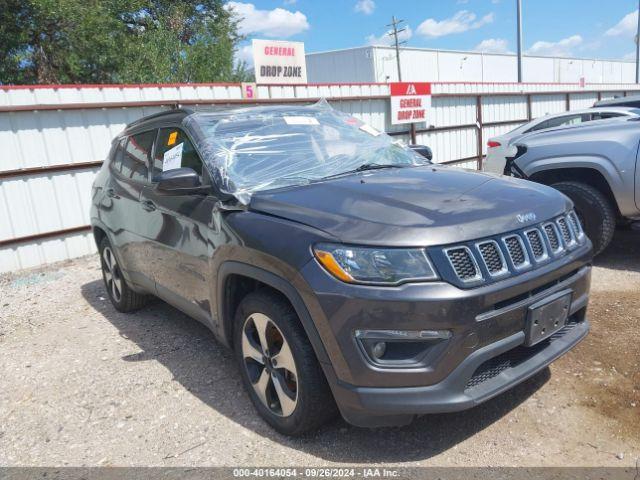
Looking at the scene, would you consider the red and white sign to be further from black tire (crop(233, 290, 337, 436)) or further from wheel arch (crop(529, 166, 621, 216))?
black tire (crop(233, 290, 337, 436))

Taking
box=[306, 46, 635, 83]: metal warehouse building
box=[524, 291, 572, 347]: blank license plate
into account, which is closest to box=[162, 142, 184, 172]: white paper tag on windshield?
box=[524, 291, 572, 347]: blank license plate

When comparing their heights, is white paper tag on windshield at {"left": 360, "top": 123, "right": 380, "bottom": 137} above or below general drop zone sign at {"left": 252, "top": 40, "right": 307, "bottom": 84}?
below

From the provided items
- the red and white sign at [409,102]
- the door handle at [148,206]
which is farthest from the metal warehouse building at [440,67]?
the door handle at [148,206]

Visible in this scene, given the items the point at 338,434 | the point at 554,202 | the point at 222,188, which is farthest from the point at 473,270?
the point at 222,188

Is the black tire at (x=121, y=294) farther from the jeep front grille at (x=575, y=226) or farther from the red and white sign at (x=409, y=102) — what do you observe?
the red and white sign at (x=409, y=102)

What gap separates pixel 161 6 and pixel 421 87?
48.5 feet

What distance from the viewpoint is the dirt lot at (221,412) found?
256 centimetres

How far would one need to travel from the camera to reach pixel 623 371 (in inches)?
124

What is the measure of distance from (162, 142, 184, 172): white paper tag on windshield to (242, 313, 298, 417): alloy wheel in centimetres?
129

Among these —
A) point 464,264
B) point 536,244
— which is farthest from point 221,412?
point 536,244

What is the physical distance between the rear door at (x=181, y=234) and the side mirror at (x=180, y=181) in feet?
0.25

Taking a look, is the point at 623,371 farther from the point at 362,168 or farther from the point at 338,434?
the point at 362,168

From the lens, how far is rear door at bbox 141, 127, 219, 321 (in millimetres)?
3100

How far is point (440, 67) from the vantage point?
45750mm
